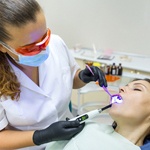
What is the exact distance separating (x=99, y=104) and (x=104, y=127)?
1084 millimetres

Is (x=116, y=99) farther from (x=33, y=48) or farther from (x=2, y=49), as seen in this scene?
(x=2, y=49)

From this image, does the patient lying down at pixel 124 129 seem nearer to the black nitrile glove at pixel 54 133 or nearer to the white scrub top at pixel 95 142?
the white scrub top at pixel 95 142

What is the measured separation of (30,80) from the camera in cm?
108

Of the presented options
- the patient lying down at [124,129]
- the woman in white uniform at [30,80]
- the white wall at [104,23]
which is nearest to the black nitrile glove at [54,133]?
the woman in white uniform at [30,80]

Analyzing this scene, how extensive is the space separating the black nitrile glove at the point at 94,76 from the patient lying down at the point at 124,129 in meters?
0.12

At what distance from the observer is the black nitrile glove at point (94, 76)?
1212mm

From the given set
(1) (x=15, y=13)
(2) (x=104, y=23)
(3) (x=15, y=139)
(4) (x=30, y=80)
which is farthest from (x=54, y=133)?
(2) (x=104, y=23)

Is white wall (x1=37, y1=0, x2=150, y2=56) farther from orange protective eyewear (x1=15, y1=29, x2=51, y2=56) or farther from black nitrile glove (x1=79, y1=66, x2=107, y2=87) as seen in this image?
orange protective eyewear (x1=15, y1=29, x2=51, y2=56)

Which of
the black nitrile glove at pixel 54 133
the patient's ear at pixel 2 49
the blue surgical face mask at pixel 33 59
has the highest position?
the patient's ear at pixel 2 49

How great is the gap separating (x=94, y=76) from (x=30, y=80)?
1.20 feet

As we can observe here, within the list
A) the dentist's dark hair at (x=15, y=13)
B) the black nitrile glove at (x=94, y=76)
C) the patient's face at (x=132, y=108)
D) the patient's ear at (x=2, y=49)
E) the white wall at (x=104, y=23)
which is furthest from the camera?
the white wall at (x=104, y=23)

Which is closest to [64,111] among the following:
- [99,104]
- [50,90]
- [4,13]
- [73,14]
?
[50,90]

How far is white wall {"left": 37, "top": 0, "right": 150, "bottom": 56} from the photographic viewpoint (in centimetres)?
215

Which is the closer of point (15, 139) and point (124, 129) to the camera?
point (15, 139)
